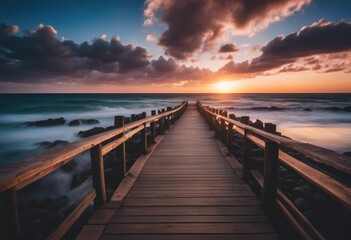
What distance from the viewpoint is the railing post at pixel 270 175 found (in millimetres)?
2508

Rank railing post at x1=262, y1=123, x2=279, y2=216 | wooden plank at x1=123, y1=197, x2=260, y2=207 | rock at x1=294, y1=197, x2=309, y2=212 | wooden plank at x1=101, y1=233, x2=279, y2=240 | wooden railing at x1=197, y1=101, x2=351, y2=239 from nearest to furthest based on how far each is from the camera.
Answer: wooden railing at x1=197, y1=101, x2=351, y2=239, wooden plank at x1=101, y1=233, x2=279, y2=240, railing post at x1=262, y1=123, x2=279, y2=216, wooden plank at x1=123, y1=197, x2=260, y2=207, rock at x1=294, y1=197, x2=309, y2=212

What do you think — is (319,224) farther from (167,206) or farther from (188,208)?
(167,206)

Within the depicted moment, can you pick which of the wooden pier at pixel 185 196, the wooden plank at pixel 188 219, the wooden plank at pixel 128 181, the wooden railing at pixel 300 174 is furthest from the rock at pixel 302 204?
the wooden plank at pixel 128 181

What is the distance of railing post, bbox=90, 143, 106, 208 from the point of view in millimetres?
2701

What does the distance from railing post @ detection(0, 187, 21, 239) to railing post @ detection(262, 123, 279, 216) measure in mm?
2548

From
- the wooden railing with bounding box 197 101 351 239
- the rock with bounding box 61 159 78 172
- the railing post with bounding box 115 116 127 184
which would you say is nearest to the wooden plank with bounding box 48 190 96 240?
the railing post with bounding box 115 116 127 184

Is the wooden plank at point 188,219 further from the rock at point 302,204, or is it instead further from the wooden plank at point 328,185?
the rock at point 302,204

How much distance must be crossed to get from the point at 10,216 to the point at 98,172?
4.68 feet

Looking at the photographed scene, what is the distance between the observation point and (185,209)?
2.80 meters

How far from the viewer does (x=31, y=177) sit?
149cm

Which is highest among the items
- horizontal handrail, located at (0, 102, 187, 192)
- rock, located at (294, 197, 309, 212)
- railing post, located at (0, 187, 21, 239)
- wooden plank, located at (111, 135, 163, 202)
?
horizontal handrail, located at (0, 102, 187, 192)

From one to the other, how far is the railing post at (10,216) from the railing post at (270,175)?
8.36 ft

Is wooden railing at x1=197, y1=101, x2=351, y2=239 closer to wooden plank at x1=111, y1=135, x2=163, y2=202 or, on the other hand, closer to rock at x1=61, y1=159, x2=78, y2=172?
wooden plank at x1=111, y1=135, x2=163, y2=202

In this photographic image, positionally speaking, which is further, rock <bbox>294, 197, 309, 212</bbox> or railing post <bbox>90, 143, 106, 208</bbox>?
rock <bbox>294, 197, 309, 212</bbox>
